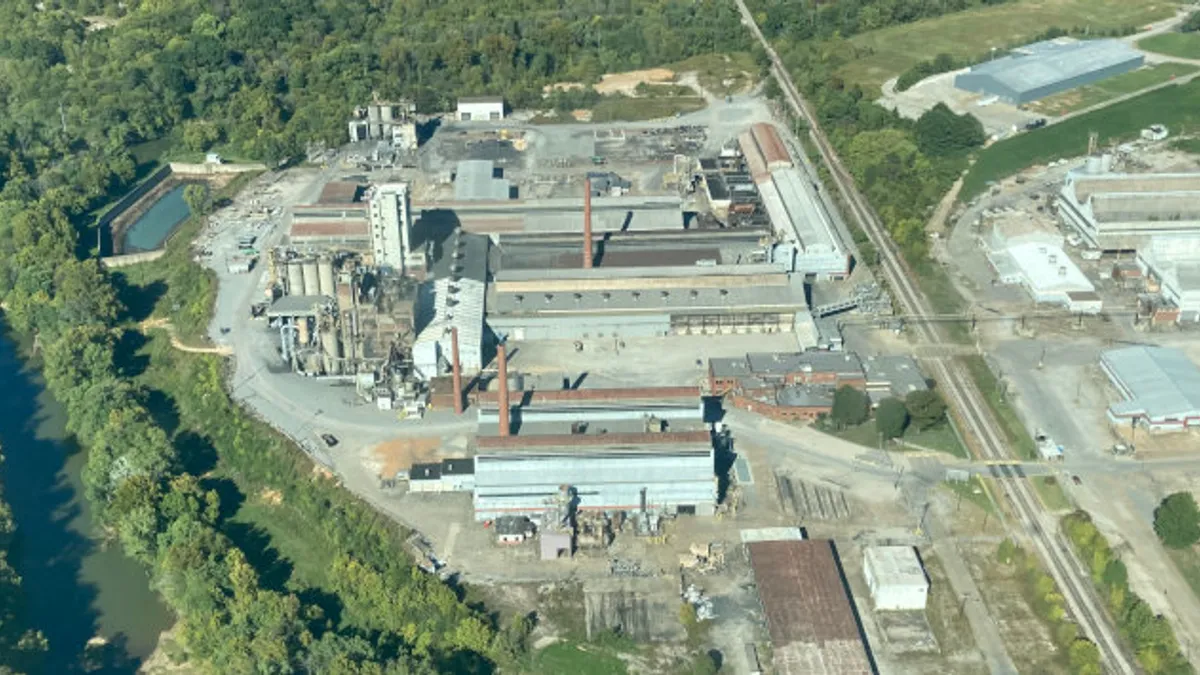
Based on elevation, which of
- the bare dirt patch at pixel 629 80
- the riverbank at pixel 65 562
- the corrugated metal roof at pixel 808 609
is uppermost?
the bare dirt patch at pixel 629 80

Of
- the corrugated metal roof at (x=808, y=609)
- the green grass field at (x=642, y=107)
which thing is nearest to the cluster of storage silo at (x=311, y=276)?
the corrugated metal roof at (x=808, y=609)

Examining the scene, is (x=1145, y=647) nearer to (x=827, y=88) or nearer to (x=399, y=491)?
(x=399, y=491)

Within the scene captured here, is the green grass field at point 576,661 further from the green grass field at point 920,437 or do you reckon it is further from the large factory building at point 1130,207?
the large factory building at point 1130,207

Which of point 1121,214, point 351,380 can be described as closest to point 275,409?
point 351,380

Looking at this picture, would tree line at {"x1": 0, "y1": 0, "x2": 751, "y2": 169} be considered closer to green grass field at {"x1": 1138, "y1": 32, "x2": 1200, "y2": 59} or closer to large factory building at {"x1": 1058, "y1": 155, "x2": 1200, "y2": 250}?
green grass field at {"x1": 1138, "y1": 32, "x2": 1200, "y2": 59}

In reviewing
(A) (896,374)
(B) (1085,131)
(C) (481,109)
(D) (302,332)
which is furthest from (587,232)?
(B) (1085,131)

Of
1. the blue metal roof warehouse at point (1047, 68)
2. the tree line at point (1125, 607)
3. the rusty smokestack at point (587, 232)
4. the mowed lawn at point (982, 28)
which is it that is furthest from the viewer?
the mowed lawn at point (982, 28)
